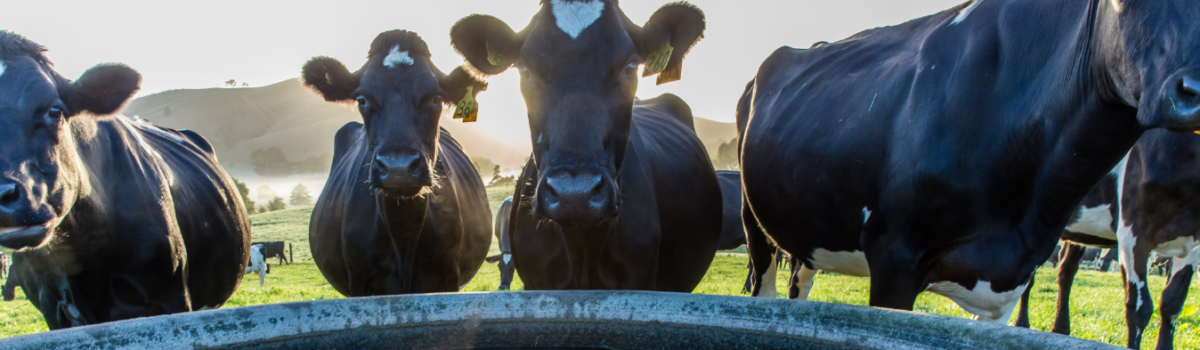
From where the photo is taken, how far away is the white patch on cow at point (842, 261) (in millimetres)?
3492

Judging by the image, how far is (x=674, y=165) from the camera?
4.23 m

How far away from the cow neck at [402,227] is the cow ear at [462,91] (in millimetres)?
753

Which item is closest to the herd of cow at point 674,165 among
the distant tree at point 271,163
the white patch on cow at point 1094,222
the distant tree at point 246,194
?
the white patch on cow at point 1094,222

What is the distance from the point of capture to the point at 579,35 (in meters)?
2.92

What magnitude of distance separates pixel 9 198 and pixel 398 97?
200 cm

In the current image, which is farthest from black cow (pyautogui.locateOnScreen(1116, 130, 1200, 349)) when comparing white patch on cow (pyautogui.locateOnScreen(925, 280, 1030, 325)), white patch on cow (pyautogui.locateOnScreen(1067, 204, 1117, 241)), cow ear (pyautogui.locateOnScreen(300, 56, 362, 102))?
cow ear (pyautogui.locateOnScreen(300, 56, 362, 102))

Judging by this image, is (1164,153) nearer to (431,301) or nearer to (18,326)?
(431,301)

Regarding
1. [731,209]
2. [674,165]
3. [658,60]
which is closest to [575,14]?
[658,60]

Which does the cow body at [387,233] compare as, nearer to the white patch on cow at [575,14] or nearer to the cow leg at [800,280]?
the white patch on cow at [575,14]

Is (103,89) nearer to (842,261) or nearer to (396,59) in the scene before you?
(396,59)

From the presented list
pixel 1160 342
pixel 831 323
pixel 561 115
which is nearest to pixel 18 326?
pixel 561 115

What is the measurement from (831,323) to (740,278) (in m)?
14.1

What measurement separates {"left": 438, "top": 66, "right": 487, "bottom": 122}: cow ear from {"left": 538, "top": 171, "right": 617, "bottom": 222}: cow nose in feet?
6.69

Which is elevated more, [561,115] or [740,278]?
[561,115]
